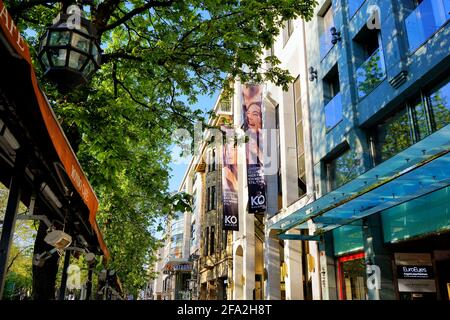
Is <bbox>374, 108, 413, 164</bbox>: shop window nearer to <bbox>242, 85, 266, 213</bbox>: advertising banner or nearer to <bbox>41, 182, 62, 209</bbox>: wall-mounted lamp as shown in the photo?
<bbox>41, 182, 62, 209</bbox>: wall-mounted lamp

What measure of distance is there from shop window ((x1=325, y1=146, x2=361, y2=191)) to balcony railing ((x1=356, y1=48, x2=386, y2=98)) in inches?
80.7

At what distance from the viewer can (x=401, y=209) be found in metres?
10.1

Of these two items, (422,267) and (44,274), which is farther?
(422,267)

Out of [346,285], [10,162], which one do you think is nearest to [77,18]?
[10,162]

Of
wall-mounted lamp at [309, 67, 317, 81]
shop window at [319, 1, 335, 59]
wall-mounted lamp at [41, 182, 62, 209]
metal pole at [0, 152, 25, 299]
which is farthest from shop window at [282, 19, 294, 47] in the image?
metal pole at [0, 152, 25, 299]

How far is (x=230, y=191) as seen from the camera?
991 inches

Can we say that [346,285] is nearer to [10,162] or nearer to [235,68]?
[235,68]

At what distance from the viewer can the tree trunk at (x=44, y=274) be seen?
→ 7617 millimetres

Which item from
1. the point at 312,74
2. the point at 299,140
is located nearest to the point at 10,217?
the point at 312,74

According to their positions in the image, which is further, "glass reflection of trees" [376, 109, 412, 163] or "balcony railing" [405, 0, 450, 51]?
"glass reflection of trees" [376, 109, 412, 163]

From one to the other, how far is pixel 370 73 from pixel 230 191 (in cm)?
1442

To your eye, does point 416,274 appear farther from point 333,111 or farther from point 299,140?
point 299,140

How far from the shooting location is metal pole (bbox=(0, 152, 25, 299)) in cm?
454

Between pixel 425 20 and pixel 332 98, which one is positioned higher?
pixel 332 98
